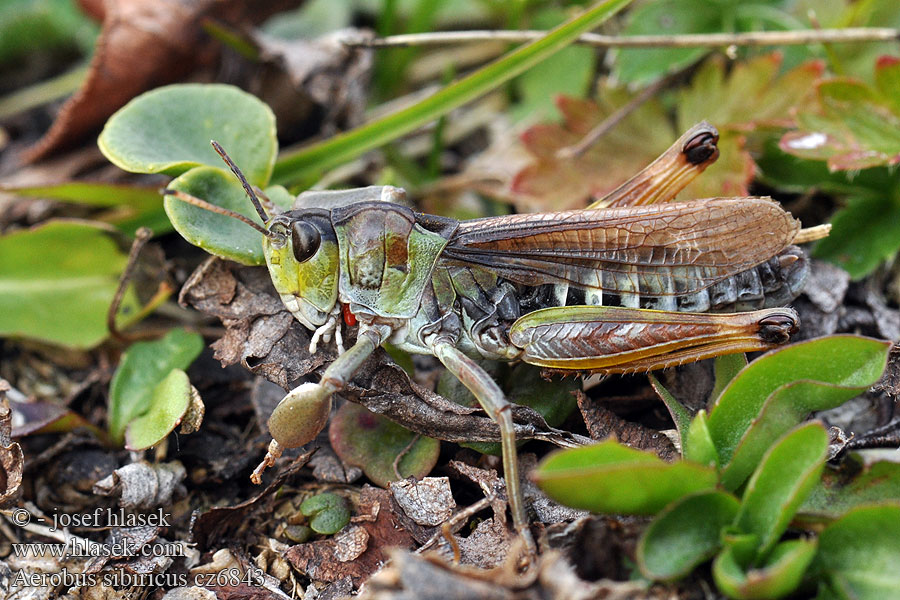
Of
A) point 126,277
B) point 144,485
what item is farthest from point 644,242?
point 126,277

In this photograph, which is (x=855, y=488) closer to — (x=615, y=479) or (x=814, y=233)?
(x=615, y=479)

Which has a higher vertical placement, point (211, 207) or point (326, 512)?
point (211, 207)

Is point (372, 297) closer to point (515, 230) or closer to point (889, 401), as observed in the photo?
point (515, 230)

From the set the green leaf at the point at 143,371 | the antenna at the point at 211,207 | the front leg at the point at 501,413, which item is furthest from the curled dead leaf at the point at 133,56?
the front leg at the point at 501,413

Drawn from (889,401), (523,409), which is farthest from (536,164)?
(889,401)

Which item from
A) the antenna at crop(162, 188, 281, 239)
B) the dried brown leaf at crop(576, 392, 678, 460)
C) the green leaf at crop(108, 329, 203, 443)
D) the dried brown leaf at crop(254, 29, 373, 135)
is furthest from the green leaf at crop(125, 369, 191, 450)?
the dried brown leaf at crop(254, 29, 373, 135)

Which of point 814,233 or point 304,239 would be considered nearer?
point 304,239
